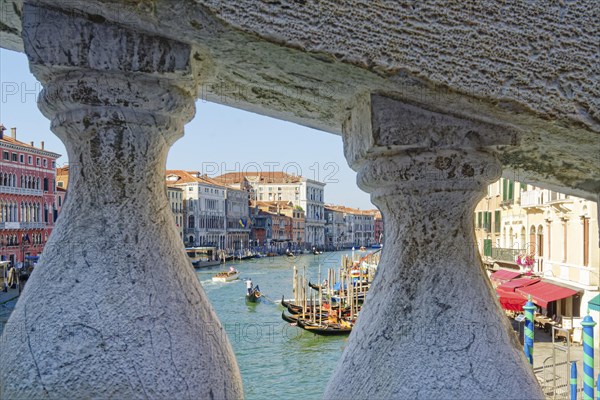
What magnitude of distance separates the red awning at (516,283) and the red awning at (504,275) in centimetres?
167

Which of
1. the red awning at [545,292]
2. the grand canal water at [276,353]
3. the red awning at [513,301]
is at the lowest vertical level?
the grand canal water at [276,353]

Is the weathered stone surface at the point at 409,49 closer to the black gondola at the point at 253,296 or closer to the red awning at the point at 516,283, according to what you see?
the red awning at the point at 516,283

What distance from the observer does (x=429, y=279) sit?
1546 millimetres

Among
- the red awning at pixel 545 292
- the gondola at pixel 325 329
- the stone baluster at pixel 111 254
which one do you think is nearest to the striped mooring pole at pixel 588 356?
the stone baluster at pixel 111 254

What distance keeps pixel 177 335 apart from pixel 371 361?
0.46 metres

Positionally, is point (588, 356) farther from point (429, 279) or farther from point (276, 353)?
point (276, 353)

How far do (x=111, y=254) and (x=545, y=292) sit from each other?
2089 cm

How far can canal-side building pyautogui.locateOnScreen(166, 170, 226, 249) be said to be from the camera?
7088 centimetres

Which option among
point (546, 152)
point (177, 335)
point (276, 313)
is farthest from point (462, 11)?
point (276, 313)

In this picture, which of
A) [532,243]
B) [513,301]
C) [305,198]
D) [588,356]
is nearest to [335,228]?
[305,198]

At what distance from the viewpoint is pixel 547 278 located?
2317 centimetres

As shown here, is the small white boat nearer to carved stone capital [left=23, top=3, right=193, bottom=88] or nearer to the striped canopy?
the striped canopy

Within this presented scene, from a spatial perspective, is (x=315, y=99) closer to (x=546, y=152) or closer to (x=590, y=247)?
(x=546, y=152)

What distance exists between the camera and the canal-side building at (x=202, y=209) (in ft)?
233
